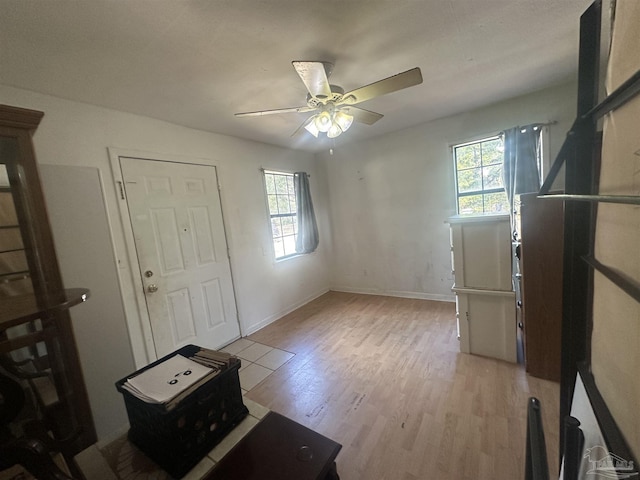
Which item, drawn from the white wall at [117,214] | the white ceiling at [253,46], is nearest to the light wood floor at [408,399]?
the white wall at [117,214]

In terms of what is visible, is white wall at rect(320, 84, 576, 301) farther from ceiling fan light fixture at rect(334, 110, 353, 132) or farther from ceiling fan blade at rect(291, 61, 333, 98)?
ceiling fan blade at rect(291, 61, 333, 98)

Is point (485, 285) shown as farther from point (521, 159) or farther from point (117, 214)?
point (117, 214)

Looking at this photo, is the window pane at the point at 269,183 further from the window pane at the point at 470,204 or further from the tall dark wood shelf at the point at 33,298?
the window pane at the point at 470,204

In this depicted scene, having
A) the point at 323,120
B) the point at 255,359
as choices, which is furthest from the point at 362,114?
the point at 255,359

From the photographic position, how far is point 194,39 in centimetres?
139

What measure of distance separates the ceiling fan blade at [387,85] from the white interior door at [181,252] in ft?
5.90

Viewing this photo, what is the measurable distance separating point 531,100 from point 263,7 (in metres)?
3.02

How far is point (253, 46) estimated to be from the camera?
149 centimetres

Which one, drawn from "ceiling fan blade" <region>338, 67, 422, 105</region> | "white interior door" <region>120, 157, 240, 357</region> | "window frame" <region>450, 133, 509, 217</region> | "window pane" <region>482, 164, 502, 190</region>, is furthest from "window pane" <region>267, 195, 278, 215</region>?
"window pane" <region>482, 164, 502, 190</region>

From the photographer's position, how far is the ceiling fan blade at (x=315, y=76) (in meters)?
1.39

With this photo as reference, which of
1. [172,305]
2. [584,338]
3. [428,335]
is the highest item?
[584,338]

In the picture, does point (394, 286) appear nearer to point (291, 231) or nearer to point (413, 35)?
point (291, 231)

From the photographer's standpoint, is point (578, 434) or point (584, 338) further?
point (584, 338)

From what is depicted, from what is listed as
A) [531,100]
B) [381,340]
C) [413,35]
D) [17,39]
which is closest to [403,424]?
[381,340]
